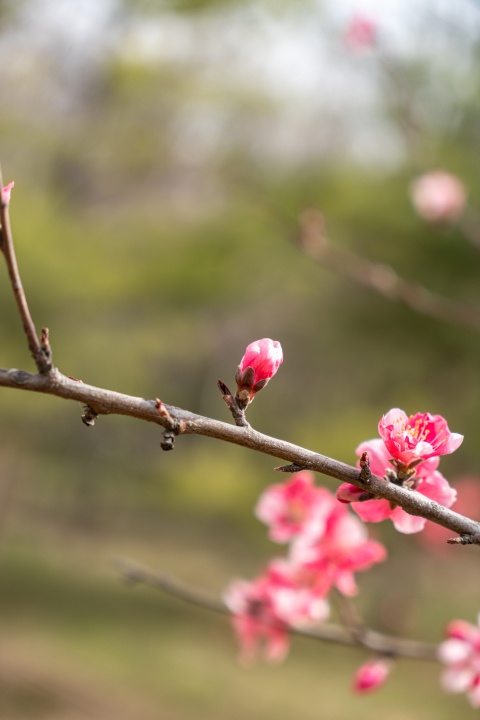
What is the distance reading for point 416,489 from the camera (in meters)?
0.55

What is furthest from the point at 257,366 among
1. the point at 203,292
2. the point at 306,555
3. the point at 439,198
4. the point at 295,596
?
the point at 203,292

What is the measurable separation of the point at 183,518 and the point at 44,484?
2.20 m

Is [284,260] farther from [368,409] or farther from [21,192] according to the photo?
[21,192]

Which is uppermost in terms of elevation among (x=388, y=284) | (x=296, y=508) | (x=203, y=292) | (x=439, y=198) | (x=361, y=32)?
(x=203, y=292)

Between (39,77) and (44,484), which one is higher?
(39,77)

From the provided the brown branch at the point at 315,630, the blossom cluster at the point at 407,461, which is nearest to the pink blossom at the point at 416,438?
the blossom cluster at the point at 407,461

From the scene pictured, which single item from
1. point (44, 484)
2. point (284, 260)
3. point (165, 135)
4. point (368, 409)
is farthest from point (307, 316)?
point (44, 484)

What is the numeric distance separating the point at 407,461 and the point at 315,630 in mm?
528

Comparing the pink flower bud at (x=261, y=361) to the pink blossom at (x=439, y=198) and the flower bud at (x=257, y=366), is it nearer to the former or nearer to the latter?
the flower bud at (x=257, y=366)

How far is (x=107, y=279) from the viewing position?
14.6 ft

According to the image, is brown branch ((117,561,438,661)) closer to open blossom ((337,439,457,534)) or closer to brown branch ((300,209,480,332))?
open blossom ((337,439,457,534))

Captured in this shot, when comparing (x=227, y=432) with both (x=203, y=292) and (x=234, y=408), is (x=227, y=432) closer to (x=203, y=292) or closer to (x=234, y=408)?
(x=234, y=408)

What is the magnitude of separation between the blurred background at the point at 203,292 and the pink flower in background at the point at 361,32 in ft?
5.50

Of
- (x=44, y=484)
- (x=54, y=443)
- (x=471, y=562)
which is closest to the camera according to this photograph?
(x=471, y=562)
